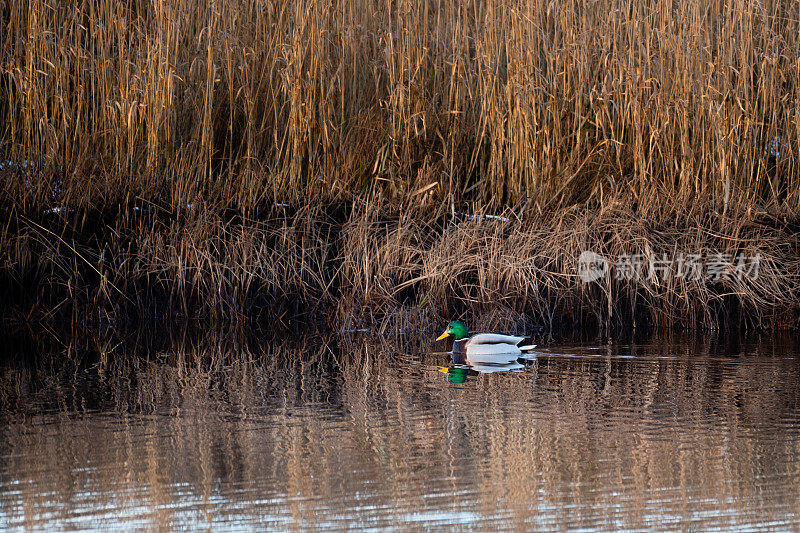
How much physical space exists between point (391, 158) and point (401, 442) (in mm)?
3819

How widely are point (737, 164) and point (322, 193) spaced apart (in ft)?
8.64

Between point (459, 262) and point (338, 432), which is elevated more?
point (459, 262)

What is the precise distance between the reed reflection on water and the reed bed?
102 cm

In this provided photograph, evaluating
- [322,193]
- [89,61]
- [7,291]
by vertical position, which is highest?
[89,61]

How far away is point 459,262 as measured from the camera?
21.7 feet

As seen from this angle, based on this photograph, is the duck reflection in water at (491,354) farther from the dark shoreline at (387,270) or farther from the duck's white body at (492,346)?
the dark shoreline at (387,270)

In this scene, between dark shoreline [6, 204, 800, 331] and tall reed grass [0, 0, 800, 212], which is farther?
tall reed grass [0, 0, 800, 212]

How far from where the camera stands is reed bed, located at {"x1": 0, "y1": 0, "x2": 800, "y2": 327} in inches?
264

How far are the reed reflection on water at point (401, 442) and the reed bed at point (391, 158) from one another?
1.02m

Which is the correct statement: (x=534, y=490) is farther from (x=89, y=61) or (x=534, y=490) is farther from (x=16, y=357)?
(x=89, y=61)

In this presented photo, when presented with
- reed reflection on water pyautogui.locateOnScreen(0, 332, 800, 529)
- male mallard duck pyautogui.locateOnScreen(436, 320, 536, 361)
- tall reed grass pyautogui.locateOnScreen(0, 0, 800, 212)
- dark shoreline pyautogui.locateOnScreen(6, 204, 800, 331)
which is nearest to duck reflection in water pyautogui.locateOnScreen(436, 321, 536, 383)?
male mallard duck pyautogui.locateOnScreen(436, 320, 536, 361)

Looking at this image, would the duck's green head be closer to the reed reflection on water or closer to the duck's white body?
the duck's white body

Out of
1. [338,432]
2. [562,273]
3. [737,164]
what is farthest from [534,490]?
[737,164]

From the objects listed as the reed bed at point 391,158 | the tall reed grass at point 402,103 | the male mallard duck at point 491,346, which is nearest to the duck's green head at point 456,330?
the male mallard duck at point 491,346
